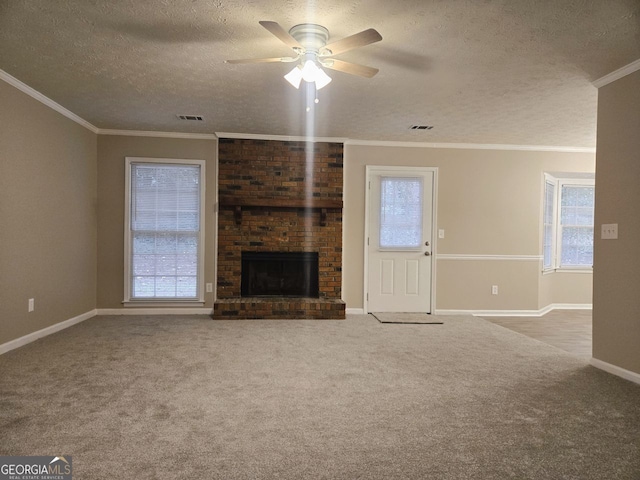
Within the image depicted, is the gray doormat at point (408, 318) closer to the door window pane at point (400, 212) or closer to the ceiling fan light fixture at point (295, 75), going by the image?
the door window pane at point (400, 212)

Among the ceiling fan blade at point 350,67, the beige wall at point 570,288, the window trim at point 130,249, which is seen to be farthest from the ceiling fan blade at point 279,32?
the beige wall at point 570,288

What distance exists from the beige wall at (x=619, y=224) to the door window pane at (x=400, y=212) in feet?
8.17

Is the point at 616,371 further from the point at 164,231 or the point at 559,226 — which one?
the point at 164,231

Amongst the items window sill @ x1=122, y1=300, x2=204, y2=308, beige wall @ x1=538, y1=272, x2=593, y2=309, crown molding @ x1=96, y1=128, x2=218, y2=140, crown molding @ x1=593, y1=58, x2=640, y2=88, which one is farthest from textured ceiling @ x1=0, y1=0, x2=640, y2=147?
beige wall @ x1=538, y1=272, x2=593, y2=309

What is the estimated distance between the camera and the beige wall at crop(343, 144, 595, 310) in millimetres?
5723

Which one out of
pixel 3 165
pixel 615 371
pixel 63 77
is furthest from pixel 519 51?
pixel 3 165

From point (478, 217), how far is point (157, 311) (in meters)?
4.54

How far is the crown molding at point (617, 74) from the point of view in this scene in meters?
3.07

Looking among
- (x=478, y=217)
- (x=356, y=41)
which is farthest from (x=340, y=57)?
(x=478, y=217)

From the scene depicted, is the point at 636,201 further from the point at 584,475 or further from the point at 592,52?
the point at 584,475

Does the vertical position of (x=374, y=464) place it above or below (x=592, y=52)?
below

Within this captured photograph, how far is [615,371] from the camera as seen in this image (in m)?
3.25

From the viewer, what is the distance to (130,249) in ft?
17.7

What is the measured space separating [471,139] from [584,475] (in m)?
4.47
